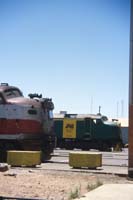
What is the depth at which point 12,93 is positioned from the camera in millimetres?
24891

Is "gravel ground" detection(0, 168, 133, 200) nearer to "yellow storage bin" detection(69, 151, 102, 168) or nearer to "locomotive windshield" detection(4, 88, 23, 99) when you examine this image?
"yellow storage bin" detection(69, 151, 102, 168)

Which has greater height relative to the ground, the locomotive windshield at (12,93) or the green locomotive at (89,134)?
the locomotive windshield at (12,93)

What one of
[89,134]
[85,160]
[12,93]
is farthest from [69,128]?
[85,160]

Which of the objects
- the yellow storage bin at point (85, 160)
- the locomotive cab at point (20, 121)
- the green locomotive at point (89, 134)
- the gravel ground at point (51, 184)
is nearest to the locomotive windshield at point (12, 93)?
the locomotive cab at point (20, 121)

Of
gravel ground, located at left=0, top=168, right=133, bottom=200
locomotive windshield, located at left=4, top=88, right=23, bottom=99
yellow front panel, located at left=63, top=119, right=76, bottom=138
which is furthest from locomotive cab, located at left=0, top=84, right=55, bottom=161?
yellow front panel, located at left=63, top=119, right=76, bottom=138

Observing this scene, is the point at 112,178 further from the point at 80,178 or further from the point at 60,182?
→ the point at 60,182

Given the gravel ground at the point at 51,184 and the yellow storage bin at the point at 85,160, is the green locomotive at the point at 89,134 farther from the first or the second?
the gravel ground at the point at 51,184

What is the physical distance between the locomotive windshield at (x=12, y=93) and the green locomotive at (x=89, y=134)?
16.7 metres

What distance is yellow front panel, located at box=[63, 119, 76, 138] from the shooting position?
42438 millimetres

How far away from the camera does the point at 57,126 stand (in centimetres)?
4353

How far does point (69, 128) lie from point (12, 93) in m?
18.3

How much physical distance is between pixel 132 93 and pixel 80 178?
344 centimetres

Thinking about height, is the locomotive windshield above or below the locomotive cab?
above

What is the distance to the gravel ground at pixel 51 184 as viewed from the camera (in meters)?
13.1
